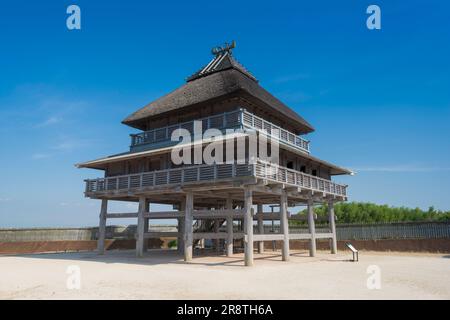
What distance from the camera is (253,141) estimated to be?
16422 millimetres

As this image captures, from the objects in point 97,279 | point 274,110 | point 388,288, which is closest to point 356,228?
point 274,110

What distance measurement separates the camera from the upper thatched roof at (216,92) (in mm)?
19520

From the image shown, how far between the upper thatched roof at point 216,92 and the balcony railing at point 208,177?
15.4ft

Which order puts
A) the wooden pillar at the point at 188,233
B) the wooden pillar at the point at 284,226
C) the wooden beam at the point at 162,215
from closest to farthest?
the wooden pillar at the point at 188,233 < the wooden pillar at the point at 284,226 < the wooden beam at the point at 162,215

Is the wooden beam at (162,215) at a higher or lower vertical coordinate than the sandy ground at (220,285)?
higher

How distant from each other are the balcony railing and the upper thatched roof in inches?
185

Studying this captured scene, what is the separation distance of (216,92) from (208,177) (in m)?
5.78

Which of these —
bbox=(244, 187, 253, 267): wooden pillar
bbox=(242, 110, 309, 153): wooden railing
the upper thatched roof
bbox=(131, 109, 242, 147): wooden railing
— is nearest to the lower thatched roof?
the upper thatched roof

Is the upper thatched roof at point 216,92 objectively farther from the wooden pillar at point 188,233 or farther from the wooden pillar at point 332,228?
the wooden pillar at point 188,233

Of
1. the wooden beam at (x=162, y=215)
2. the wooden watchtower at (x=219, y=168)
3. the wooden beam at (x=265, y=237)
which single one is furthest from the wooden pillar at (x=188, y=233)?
the wooden beam at (x=265, y=237)

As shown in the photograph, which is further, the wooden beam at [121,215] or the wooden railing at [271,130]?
the wooden beam at [121,215]

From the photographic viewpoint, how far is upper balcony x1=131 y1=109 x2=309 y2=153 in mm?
18188

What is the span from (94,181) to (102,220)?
2939 millimetres
